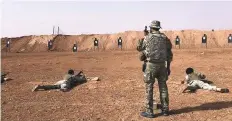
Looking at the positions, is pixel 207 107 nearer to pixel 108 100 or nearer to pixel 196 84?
pixel 196 84

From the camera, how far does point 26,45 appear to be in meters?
50.3

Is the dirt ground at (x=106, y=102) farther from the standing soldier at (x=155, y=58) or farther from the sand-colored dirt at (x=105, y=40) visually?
the sand-colored dirt at (x=105, y=40)

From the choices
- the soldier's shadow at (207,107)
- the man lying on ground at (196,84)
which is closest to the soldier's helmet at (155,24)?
the soldier's shadow at (207,107)

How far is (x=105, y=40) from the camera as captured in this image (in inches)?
2067

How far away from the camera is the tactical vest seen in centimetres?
840

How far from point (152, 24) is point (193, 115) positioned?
210cm

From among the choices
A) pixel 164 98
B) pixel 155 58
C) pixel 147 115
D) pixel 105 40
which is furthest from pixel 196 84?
pixel 105 40

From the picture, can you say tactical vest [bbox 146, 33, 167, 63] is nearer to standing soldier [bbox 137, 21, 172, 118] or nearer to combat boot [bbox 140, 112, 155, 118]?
standing soldier [bbox 137, 21, 172, 118]

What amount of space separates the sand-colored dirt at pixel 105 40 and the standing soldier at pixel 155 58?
40277 millimetres

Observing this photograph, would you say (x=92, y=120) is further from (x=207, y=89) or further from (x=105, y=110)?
(x=207, y=89)

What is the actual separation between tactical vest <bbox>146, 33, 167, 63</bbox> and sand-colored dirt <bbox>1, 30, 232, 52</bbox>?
4037cm

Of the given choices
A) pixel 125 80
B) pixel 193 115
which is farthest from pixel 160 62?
pixel 125 80

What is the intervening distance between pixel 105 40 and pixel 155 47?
44.2 metres

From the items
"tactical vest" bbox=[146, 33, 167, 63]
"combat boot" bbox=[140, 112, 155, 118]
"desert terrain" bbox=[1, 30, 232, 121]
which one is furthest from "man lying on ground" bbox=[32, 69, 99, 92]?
"tactical vest" bbox=[146, 33, 167, 63]
